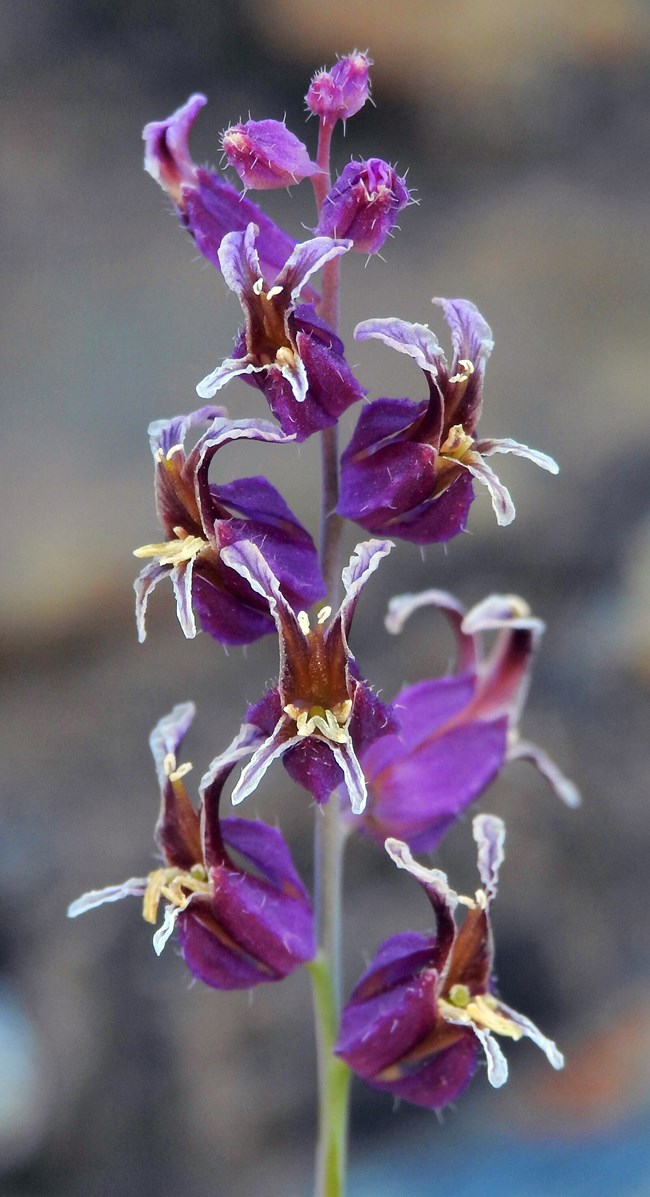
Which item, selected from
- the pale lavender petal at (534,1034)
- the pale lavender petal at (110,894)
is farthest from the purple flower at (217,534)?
the pale lavender petal at (534,1034)

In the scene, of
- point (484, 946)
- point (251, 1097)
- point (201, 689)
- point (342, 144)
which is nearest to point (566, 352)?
point (342, 144)

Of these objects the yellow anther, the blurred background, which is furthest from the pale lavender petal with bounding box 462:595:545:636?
the blurred background

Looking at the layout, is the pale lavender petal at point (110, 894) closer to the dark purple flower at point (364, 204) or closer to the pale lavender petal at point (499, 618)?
the pale lavender petal at point (499, 618)

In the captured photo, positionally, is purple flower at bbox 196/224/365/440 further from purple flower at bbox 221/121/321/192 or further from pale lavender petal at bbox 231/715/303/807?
pale lavender petal at bbox 231/715/303/807

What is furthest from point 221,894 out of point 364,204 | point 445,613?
point 364,204

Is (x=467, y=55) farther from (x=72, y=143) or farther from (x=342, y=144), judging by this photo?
(x=72, y=143)

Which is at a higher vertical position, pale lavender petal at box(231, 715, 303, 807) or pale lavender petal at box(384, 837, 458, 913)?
pale lavender petal at box(231, 715, 303, 807)
